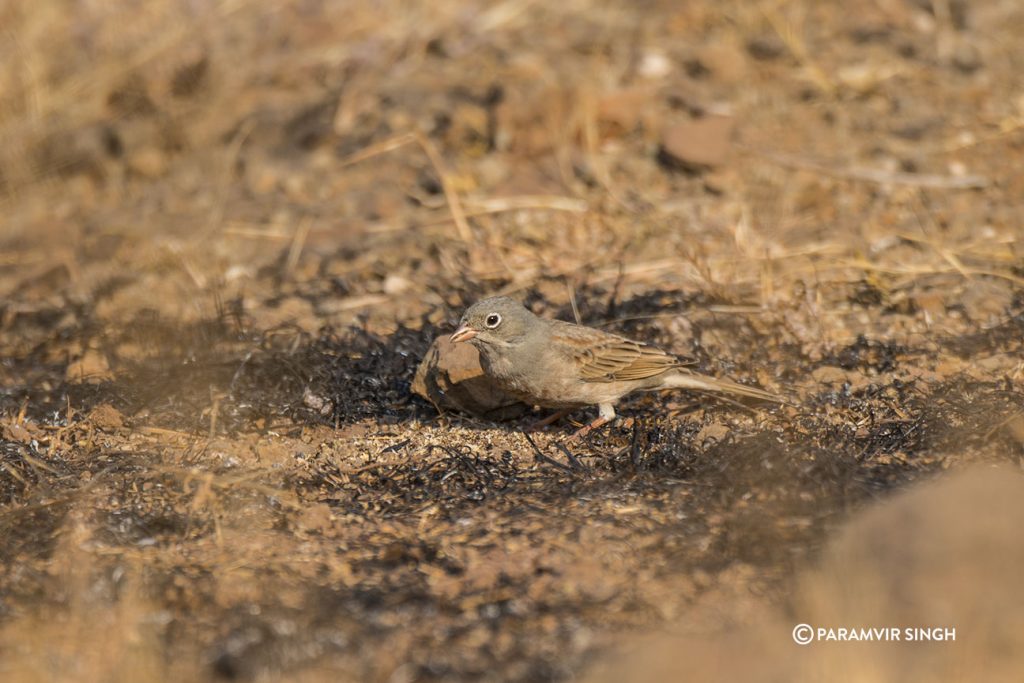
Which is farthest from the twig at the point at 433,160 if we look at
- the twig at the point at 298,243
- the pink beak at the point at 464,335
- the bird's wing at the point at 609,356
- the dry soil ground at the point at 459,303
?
the pink beak at the point at 464,335

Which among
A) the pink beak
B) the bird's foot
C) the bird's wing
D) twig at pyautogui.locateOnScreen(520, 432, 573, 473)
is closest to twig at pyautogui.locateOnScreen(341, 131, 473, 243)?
the bird's wing

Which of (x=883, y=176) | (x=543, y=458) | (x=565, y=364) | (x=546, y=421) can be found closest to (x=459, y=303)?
(x=546, y=421)

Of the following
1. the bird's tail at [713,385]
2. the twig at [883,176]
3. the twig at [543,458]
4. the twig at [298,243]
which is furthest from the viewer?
the twig at [883,176]

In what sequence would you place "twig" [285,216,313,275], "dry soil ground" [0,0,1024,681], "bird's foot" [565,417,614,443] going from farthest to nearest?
"twig" [285,216,313,275] → "bird's foot" [565,417,614,443] → "dry soil ground" [0,0,1024,681]

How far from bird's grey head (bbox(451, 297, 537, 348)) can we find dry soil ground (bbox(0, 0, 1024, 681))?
1.78ft

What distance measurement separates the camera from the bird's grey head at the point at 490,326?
21.3 feet

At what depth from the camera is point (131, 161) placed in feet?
35.8

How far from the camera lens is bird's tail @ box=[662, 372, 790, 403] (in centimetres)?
671

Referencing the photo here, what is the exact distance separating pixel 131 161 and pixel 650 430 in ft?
21.2

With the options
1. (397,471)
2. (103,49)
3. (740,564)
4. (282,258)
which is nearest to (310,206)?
(282,258)

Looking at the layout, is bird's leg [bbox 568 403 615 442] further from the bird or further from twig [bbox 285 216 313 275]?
twig [bbox 285 216 313 275]

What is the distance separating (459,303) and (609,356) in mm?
1688

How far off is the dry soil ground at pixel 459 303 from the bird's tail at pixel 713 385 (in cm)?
16

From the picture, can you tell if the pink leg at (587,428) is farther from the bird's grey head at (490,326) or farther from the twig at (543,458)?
the bird's grey head at (490,326)
